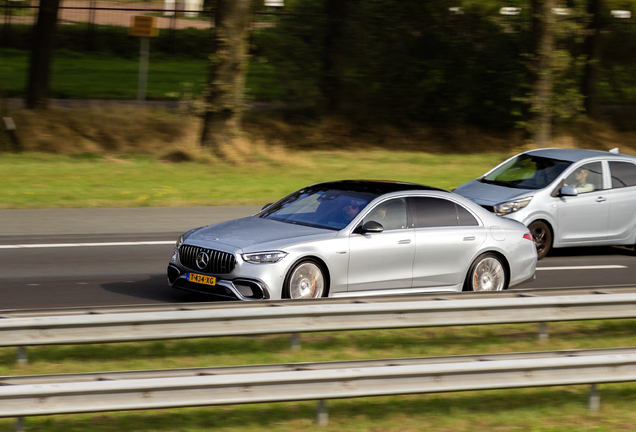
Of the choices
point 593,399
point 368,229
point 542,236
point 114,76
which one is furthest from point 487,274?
point 114,76

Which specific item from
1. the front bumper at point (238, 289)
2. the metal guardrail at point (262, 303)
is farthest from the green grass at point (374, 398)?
the front bumper at point (238, 289)

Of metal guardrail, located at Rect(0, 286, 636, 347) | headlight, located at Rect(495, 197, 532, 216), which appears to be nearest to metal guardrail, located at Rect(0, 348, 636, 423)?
metal guardrail, located at Rect(0, 286, 636, 347)

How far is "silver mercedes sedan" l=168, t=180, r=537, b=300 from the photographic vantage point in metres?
9.12

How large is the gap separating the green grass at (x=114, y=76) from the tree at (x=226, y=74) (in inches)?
257

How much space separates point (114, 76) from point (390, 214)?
3357 centimetres

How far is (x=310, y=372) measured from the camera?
5656mm

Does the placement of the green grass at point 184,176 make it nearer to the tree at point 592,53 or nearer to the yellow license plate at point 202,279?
the tree at point 592,53

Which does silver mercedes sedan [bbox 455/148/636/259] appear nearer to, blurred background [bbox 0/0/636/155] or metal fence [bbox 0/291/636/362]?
metal fence [bbox 0/291/636/362]

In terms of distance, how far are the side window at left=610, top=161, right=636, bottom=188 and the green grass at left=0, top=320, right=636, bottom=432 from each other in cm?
560

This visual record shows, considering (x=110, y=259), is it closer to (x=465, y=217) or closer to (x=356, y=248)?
(x=356, y=248)

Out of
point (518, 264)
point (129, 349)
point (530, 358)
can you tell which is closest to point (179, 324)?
point (129, 349)

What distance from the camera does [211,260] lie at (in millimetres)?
9250

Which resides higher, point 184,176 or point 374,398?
point 184,176

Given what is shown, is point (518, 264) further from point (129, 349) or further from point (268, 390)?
point (268, 390)
